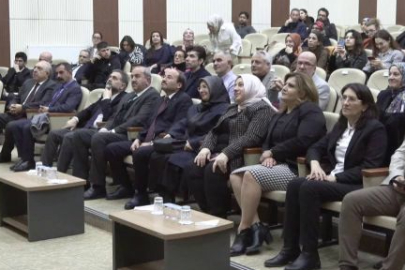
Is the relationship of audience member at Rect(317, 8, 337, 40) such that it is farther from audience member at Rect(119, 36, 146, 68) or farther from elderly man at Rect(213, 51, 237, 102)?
elderly man at Rect(213, 51, 237, 102)

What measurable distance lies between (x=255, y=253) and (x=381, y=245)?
79 centimetres

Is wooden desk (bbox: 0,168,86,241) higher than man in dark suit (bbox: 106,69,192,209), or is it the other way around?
man in dark suit (bbox: 106,69,192,209)

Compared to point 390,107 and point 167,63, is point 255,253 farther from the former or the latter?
point 167,63

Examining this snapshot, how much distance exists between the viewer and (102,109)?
6.99 metres

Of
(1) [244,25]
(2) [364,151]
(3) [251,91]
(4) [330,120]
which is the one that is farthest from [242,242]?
(1) [244,25]

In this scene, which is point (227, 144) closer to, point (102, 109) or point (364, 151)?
point (364, 151)

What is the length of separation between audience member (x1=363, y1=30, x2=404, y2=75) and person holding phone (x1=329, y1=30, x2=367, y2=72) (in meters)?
0.16

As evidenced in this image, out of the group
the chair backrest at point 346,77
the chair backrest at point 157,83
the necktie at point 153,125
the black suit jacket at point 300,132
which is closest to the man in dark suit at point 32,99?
the chair backrest at point 157,83

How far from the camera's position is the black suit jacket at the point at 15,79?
9742 mm

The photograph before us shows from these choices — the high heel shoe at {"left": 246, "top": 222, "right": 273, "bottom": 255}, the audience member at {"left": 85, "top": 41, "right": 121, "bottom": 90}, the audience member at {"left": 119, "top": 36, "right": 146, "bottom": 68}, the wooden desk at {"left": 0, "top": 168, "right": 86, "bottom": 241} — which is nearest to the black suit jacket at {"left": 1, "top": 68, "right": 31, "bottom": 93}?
the audience member at {"left": 85, "top": 41, "right": 121, "bottom": 90}

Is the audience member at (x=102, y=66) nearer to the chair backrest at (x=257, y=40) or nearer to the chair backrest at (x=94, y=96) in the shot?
the chair backrest at (x=94, y=96)

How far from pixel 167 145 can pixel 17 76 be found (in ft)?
15.5

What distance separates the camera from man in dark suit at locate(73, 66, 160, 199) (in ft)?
20.5

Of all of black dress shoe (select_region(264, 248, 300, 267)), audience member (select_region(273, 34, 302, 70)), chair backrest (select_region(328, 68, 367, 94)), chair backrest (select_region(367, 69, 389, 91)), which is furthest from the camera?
audience member (select_region(273, 34, 302, 70))
